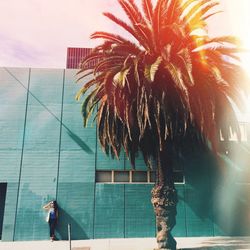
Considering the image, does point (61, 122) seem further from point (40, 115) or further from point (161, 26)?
point (161, 26)

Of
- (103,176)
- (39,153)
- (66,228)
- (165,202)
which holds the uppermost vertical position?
(39,153)

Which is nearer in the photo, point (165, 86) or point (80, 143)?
point (165, 86)

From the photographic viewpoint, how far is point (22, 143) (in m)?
15.8

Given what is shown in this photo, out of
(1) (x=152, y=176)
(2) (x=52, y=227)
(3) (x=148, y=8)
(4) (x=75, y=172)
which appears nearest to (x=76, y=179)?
(4) (x=75, y=172)

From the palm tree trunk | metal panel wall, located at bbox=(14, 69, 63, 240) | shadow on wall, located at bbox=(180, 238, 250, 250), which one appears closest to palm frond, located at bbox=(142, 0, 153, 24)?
the palm tree trunk

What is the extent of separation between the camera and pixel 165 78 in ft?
38.9

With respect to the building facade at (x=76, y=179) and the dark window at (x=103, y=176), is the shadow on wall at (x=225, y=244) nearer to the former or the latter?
the building facade at (x=76, y=179)

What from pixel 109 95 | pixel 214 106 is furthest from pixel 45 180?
pixel 214 106

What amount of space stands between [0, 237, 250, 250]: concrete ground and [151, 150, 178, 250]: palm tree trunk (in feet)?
4.45

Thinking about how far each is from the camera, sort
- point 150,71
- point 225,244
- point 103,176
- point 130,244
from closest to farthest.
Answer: point 150,71, point 130,244, point 225,244, point 103,176

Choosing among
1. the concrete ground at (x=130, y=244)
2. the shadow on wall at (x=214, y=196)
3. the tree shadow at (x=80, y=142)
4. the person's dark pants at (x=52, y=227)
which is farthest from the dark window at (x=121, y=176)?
the person's dark pants at (x=52, y=227)

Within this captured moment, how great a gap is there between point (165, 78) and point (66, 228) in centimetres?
976

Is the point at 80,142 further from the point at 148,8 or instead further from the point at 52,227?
the point at 148,8

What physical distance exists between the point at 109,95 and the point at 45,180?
23.7 feet
